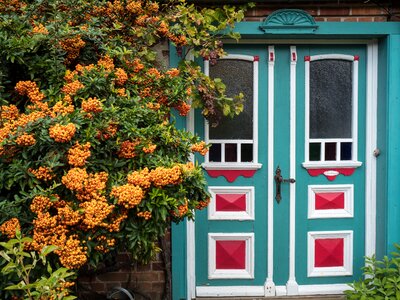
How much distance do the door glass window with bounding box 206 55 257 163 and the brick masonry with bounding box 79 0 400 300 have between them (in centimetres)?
50

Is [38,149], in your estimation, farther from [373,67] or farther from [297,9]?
[373,67]

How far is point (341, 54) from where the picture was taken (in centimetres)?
483

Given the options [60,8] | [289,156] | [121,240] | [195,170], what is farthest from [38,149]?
[289,156]

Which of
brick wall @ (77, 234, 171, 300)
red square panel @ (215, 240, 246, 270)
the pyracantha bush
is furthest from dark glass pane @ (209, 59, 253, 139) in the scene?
brick wall @ (77, 234, 171, 300)

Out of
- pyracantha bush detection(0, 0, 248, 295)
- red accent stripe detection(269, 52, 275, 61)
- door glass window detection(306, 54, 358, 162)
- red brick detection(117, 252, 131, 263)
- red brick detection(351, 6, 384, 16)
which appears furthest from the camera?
door glass window detection(306, 54, 358, 162)

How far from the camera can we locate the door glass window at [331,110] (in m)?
4.87

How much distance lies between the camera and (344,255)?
4938mm

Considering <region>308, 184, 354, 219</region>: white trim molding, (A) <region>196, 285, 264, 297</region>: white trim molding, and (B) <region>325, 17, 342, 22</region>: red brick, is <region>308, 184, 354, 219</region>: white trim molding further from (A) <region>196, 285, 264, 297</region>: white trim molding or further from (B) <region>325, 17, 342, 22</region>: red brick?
(B) <region>325, 17, 342, 22</region>: red brick

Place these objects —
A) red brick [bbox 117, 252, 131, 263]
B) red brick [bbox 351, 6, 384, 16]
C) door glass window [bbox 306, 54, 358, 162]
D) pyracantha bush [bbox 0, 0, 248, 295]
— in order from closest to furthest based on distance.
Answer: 1. pyracantha bush [bbox 0, 0, 248, 295]
2. red brick [bbox 117, 252, 131, 263]
3. red brick [bbox 351, 6, 384, 16]
4. door glass window [bbox 306, 54, 358, 162]

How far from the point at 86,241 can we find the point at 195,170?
0.79 metres

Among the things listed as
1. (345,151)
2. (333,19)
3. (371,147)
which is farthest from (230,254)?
(333,19)

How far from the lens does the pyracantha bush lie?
2.84m

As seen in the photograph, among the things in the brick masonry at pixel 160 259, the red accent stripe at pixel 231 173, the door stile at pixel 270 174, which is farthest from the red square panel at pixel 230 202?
the brick masonry at pixel 160 259

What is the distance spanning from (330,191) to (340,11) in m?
1.72
